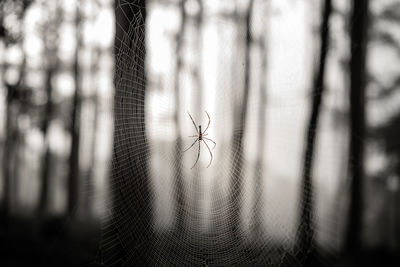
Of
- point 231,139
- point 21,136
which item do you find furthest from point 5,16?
point 231,139

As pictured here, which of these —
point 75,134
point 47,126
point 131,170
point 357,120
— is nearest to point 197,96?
point 131,170

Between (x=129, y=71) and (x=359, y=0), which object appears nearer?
(x=129, y=71)

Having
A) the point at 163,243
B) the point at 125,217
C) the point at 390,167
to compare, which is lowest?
the point at 163,243

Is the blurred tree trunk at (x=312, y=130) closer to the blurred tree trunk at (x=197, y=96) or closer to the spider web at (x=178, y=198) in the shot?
the spider web at (x=178, y=198)

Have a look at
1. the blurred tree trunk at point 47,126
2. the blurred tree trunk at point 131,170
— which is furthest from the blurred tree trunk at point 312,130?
the blurred tree trunk at point 47,126

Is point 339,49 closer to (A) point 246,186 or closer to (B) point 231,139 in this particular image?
(B) point 231,139

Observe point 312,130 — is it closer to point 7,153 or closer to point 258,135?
point 258,135

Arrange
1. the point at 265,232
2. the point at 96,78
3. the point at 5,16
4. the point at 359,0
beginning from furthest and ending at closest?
the point at 5,16
the point at 96,78
the point at 359,0
the point at 265,232
